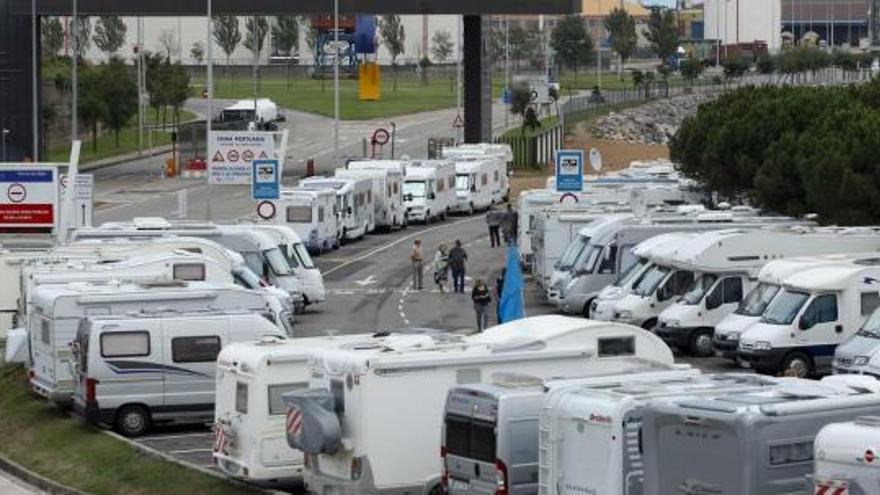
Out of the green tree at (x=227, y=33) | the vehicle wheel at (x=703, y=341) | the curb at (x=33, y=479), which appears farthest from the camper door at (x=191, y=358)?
the green tree at (x=227, y=33)

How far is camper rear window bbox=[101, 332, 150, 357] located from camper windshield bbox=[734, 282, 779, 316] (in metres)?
11.1

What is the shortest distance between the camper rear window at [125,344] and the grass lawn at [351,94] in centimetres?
10162

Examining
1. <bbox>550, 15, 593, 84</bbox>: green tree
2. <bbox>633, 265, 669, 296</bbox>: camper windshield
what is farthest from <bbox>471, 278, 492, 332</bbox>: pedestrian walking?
<bbox>550, 15, 593, 84</bbox>: green tree

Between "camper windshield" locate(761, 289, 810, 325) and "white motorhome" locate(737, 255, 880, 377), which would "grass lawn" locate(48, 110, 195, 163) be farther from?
"white motorhome" locate(737, 255, 880, 377)

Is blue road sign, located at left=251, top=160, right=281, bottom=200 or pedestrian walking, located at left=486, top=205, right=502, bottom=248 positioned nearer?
blue road sign, located at left=251, top=160, right=281, bottom=200

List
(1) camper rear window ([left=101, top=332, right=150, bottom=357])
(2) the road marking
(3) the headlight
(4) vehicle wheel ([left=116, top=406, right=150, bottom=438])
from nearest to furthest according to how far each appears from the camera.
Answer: (1) camper rear window ([left=101, top=332, right=150, bottom=357]) < (4) vehicle wheel ([left=116, top=406, right=150, bottom=438]) < (3) the headlight < (2) the road marking

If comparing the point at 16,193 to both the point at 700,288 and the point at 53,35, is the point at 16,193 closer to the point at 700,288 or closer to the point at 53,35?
the point at 700,288

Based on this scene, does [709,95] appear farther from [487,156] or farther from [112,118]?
[487,156]

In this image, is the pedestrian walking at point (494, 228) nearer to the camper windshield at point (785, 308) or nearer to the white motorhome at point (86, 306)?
the camper windshield at point (785, 308)

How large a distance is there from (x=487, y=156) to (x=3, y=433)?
49.7 metres

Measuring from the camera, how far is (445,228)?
7519 cm

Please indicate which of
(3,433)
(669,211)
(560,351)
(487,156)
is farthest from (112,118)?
(560,351)

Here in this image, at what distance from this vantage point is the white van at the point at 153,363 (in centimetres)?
3139

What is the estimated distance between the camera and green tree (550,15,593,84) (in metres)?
183
